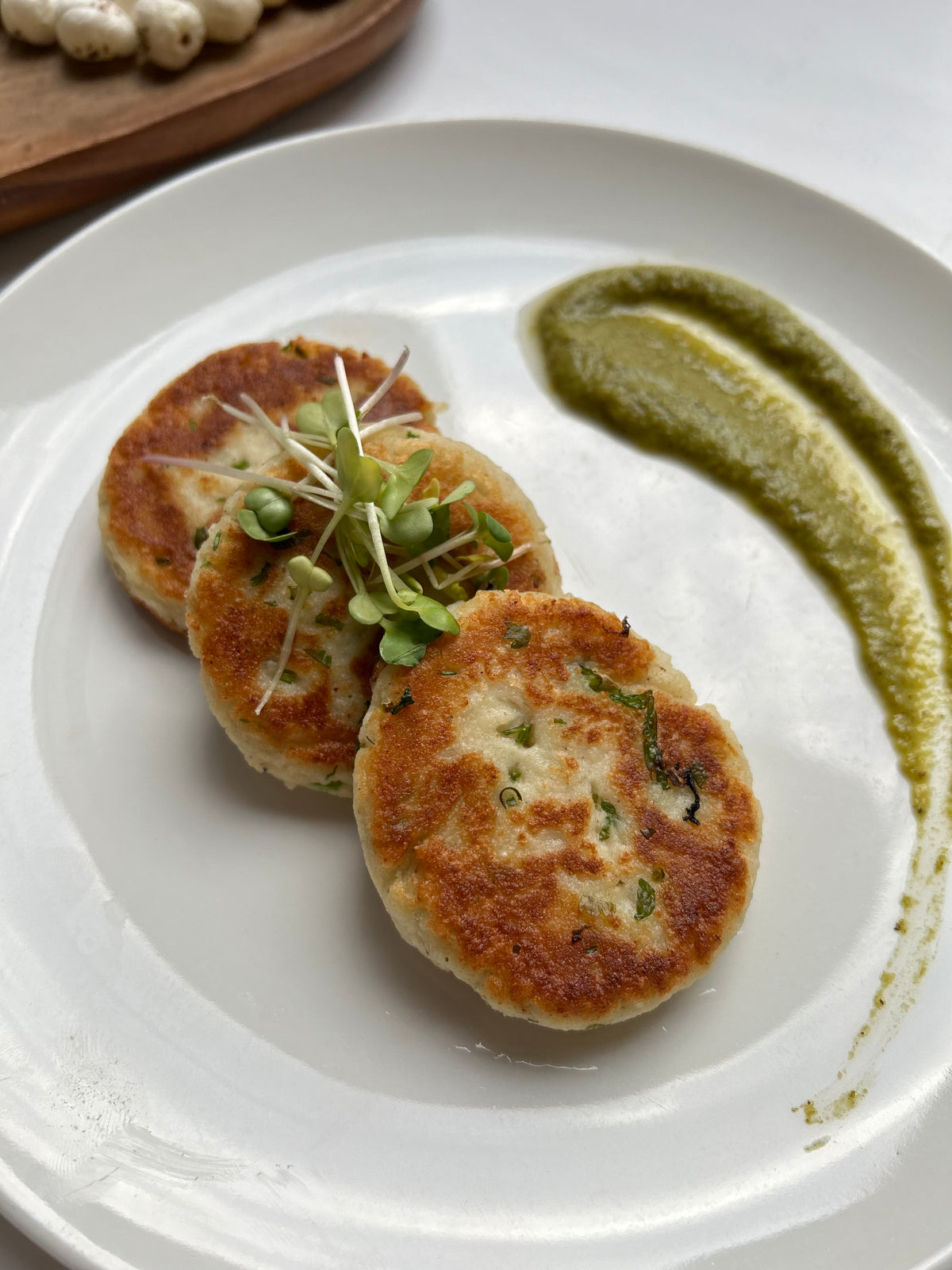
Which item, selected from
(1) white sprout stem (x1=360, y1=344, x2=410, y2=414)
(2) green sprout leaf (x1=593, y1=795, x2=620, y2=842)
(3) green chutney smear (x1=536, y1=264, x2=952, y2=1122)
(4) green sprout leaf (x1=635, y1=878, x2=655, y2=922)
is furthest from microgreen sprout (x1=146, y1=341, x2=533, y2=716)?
(3) green chutney smear (x1=536, y1=264, x2=952, y2=1122)

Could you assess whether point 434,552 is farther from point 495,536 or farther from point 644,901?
point 644,901

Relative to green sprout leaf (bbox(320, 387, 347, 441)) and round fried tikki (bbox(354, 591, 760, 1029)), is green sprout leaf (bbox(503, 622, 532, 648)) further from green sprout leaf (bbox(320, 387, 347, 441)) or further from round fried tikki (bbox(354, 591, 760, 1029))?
green sprout leaf (bbox(320, 387, 347, 441))

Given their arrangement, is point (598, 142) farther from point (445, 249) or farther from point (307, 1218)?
point (307, 1218)

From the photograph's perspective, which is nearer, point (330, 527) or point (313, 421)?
point (330, 527)

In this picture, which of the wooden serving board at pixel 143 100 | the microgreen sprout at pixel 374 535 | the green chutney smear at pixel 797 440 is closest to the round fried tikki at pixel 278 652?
the microgreen sprout at pixel 374 535

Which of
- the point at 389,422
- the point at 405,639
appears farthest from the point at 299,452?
the point at 405,639

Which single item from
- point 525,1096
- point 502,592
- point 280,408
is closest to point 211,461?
point 280,408
